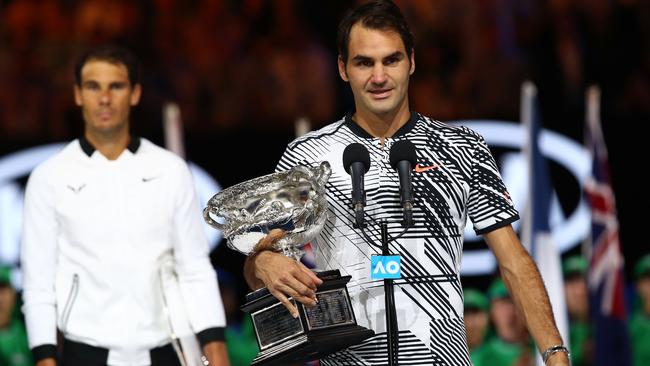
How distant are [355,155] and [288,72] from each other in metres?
5.18

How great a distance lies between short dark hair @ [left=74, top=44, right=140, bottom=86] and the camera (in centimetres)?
414

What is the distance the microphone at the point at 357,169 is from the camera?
2.67 m

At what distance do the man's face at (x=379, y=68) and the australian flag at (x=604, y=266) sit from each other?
4.20 meters

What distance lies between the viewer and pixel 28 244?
389 centimetres

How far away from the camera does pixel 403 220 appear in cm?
275

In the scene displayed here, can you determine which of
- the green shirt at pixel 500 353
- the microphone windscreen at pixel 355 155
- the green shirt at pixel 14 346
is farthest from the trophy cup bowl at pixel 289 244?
the green shirt at pixel 500 353

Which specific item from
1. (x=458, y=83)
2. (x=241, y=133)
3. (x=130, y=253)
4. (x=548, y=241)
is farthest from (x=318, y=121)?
(x=130, y=253)

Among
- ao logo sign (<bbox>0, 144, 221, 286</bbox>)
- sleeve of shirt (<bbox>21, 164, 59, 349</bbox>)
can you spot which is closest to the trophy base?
sleeve of shirt (<bbox>21, 164, 59, 349</bbox>)

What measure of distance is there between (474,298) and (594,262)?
0.77 m

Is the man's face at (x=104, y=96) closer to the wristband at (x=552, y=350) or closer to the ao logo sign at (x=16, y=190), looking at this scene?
the wristband at (x=552, y=350)

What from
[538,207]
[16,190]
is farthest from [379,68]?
[16,190]

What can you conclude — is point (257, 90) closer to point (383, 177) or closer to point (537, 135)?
point (537, 135)

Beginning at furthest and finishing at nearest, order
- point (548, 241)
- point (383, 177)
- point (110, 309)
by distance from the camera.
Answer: point (548, 241)
point (110, 309)
point (383, 177)

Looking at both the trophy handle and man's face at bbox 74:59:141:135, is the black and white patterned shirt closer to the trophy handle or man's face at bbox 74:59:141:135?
the trophy handle
